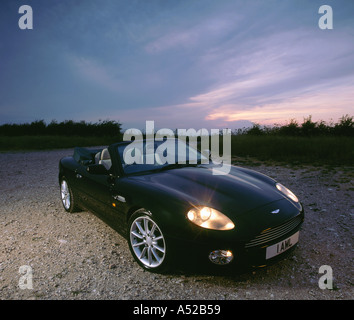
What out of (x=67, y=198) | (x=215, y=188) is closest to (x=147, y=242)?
(x=215, y=188)

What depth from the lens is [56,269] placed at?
2.55 metres

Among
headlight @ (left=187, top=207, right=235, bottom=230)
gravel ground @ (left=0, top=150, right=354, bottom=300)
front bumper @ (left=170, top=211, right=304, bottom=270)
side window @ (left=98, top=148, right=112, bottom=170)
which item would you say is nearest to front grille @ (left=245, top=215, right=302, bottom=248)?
front bumper @ (left=170, top=211, right=304, bottom=270)

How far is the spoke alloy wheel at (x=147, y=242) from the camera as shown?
233cm

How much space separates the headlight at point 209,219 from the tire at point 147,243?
0.36 m

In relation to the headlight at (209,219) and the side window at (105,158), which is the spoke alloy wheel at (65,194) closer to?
the side window at (105,158)

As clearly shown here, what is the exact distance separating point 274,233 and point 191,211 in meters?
0.74

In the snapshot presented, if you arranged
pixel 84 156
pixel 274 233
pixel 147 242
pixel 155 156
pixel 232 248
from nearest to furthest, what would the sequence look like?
pixel 232 248
pixel 274 233
pixel 147 242
pixel 155 156
pixel 84 156

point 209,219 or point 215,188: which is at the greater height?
point 215,188

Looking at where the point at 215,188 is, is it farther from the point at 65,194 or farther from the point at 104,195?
the point at 65,194

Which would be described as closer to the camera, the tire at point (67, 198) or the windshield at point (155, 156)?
the windshield at point (155, 156)

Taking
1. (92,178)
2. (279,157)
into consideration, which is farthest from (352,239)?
(279,157)

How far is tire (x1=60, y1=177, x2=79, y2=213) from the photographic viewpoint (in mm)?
4078

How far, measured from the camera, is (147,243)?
2.43 metres

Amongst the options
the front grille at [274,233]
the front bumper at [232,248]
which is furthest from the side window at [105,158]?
the front grille at [274,233]
